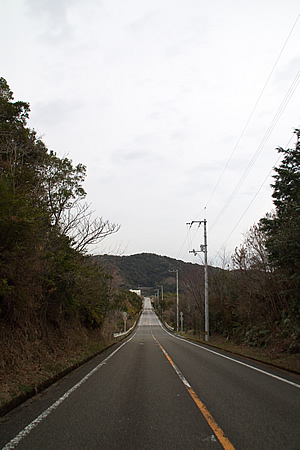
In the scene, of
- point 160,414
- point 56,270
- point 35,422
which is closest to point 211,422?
point 160,414

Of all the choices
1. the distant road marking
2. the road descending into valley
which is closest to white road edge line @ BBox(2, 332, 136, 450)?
the road descending into valley

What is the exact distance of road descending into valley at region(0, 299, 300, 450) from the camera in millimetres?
4336

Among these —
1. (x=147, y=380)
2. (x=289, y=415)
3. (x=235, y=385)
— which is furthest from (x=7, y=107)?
(x=289, y=415)

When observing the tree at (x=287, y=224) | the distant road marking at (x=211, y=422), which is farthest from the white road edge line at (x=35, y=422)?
the tree at (x=287, y=224)

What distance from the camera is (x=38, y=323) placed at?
11953 millimetres

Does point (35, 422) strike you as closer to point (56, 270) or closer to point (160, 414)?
point (160, 414)

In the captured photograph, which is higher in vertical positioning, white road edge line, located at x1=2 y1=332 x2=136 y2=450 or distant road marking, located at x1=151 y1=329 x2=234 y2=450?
distant road marking, located at x1=151 y1=329 x2=234 y2=450

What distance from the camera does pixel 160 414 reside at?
5.54 metres

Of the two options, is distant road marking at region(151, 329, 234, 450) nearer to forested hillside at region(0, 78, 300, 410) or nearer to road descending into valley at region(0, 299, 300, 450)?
road descending into valley at region(0, 299, 300, 450)

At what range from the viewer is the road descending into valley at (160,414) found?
4.34 metres

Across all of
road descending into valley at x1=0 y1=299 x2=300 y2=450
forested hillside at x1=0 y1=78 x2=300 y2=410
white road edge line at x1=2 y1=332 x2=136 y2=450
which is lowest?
white road edge line at x1=2 y1=332 x2=136 y2=450

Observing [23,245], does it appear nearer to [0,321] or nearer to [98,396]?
[0,321]

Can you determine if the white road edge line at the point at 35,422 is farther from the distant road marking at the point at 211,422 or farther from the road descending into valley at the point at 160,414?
the distant road marking at the point at 211,422

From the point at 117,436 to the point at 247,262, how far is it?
18.7 meters
